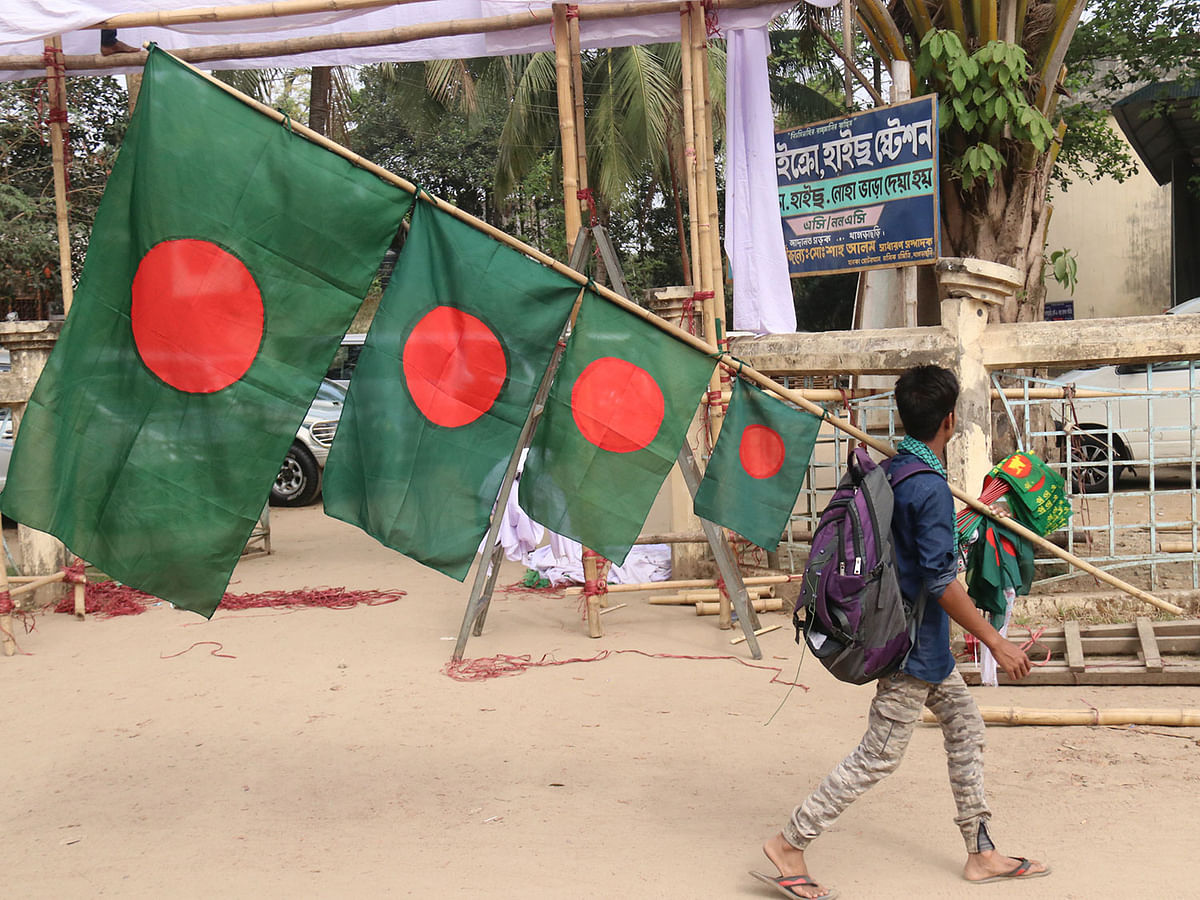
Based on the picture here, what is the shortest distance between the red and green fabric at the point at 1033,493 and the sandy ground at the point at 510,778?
3.28 feet

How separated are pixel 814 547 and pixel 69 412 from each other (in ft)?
8.58

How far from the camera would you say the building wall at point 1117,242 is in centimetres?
2173

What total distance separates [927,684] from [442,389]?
2114mm

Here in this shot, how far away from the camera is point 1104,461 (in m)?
6.33

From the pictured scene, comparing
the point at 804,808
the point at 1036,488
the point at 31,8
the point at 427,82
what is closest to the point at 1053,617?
the point at 1036,488

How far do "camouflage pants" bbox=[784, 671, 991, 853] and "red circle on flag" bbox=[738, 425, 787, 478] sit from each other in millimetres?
1843

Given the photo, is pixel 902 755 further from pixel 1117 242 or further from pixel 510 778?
pixel 1117 242

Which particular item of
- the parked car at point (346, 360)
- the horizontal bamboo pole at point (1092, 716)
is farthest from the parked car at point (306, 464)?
the horizontal bamboo pole at point (1092, 716)

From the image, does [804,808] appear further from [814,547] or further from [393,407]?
[393,407]

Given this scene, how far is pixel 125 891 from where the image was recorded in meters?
3.47

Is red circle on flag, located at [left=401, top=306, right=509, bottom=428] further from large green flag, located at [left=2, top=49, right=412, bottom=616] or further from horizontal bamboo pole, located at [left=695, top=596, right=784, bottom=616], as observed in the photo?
horizontal bamboo pole, located at [left=695, top=596, right=784, bottom=616]

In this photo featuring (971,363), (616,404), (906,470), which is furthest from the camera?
(971,363)

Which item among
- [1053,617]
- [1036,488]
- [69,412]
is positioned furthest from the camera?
[1053,617]

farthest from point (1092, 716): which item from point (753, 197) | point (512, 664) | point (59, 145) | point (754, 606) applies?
point (59, 145)
